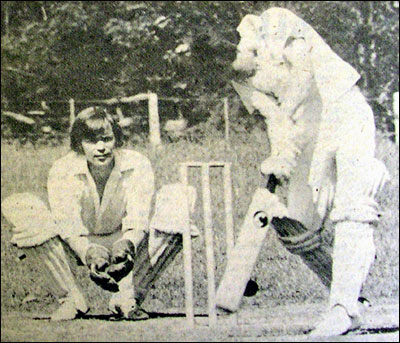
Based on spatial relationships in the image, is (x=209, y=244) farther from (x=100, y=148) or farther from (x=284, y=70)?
(x=284, y=70)

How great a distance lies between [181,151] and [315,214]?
56 cm

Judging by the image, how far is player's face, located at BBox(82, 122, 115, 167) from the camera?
2211mm

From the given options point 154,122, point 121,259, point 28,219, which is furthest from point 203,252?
point 28,219

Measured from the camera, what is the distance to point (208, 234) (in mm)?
2189

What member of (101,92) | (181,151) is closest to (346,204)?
(181,151)

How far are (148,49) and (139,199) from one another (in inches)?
22.6

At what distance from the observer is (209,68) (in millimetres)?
2207

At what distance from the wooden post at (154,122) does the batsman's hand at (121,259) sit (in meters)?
0.39

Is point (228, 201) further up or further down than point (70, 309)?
further up

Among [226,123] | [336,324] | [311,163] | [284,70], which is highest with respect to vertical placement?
[284,70]

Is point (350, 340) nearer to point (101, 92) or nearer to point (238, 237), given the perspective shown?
point (238, 237)

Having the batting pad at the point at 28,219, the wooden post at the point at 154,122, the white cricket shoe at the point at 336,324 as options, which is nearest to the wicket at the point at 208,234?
the wooden post at the point at 154,122

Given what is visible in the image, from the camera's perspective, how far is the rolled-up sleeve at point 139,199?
220 centimetres

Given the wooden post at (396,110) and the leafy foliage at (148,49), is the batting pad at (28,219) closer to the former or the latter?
the leafy foliage at (148,49)
